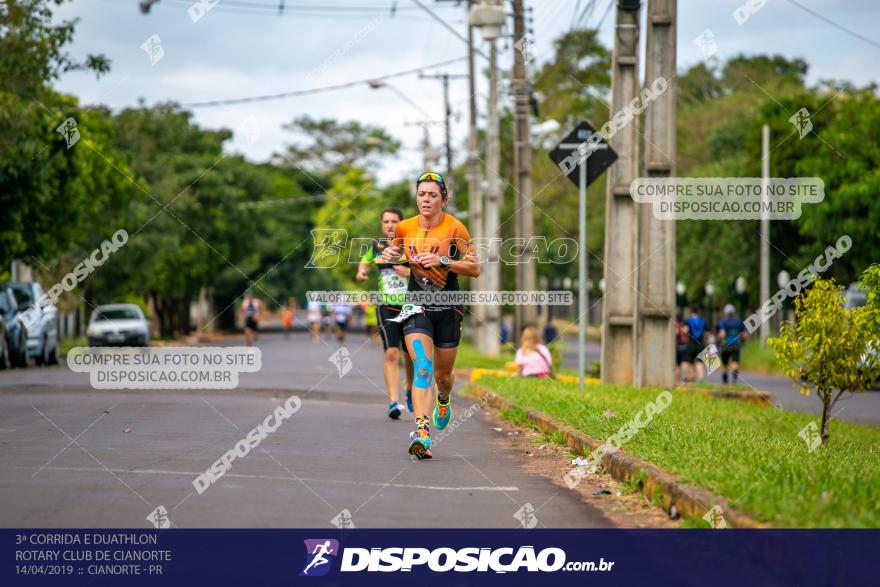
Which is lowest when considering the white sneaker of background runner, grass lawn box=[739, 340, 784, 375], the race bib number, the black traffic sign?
grass lawn box=[739, 340, 784, 375]

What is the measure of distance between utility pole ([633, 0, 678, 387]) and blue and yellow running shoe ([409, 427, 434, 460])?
8779mm

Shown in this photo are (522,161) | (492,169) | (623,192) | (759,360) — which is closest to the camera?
(623,192)

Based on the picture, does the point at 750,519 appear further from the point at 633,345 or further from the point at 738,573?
the point at 633,345

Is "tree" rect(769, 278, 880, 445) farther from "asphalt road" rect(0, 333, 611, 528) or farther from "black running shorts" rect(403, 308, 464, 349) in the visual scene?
"black running shorts" rect(403, 308, 464, 349)

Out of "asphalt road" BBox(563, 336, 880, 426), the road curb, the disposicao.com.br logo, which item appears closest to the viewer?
the disposicao.com.br logo

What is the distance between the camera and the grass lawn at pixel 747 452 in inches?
279

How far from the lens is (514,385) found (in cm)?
1917

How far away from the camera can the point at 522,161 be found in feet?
109

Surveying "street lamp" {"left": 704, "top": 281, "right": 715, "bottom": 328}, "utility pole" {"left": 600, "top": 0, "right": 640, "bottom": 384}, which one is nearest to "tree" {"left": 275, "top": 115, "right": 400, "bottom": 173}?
"street lamp" {"left": 704, "top": 281, "right": 715, "bottom": 328}

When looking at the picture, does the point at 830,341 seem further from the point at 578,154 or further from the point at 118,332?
the point at 118,332

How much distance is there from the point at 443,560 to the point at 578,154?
10.6m

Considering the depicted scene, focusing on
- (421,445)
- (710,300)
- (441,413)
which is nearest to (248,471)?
(421,445)

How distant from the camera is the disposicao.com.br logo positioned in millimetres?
6578

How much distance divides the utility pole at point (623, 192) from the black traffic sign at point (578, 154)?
231 centimetres
